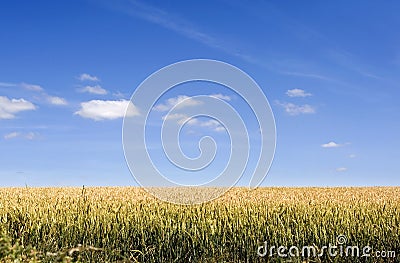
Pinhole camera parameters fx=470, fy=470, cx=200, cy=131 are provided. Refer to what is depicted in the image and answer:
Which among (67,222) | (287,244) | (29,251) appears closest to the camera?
(29,251)

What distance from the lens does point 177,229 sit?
8.79m

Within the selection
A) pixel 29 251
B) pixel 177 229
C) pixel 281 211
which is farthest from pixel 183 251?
pixel 29 251

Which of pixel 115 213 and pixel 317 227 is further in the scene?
pixel 115 213

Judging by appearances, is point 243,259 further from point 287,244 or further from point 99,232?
point 99,232

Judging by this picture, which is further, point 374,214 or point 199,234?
point 374,214

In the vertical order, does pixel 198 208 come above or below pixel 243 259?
above

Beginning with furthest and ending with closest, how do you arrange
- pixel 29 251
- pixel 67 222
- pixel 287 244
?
pixel 67 222 → pixel 287 244 → pixel 29 251

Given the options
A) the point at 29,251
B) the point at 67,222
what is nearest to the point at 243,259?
the point at 67,222

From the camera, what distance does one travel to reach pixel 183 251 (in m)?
8.73

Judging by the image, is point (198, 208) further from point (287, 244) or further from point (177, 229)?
point (287, 244)

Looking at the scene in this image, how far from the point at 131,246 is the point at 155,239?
18.5 inches

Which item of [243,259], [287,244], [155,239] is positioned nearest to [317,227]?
[287,244]

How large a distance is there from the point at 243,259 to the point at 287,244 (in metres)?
0.85

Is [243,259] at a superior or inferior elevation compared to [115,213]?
inferior
